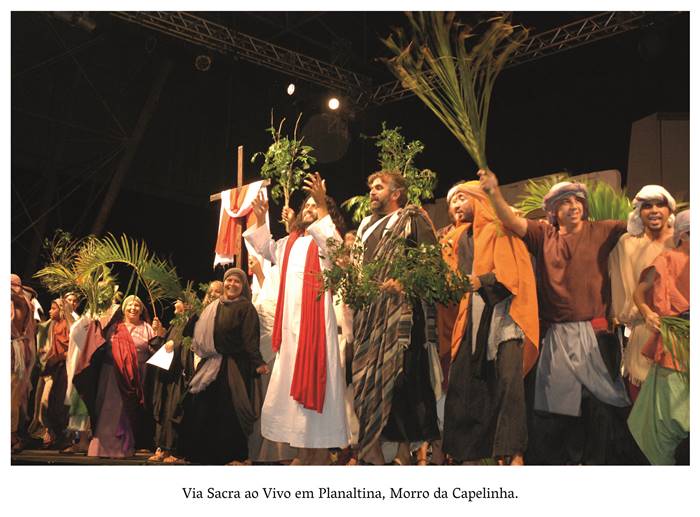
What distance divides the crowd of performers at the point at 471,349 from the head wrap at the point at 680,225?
12 mm

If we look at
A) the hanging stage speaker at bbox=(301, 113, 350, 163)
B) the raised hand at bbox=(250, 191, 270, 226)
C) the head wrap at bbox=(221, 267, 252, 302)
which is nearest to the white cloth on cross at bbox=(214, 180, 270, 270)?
the raised hand at bbox=(250, 191, 270, 226)

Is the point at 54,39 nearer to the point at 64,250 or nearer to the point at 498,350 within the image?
the point at 64,250

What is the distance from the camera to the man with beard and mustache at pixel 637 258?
454 cm

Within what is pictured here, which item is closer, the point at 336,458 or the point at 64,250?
the point at 336,458

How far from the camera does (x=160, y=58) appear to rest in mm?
9969

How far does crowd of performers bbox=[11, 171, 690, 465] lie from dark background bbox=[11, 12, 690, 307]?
3.15 m

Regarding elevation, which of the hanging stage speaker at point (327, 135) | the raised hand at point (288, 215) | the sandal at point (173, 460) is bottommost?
the sandal at point (173, 460)

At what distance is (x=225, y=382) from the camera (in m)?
5.89

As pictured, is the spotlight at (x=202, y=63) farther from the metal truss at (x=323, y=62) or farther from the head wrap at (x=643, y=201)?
the head wrap at (x=643, y=201)

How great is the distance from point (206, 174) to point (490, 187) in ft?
20.3

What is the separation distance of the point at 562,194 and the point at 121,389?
4.11 m

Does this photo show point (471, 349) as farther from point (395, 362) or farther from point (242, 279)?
point (242, 279)

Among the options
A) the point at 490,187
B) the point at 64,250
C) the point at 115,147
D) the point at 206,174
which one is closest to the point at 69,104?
the point at 115,147

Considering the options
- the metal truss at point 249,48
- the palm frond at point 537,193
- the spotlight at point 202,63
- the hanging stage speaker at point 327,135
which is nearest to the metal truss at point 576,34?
the metal truss at point 249,48
